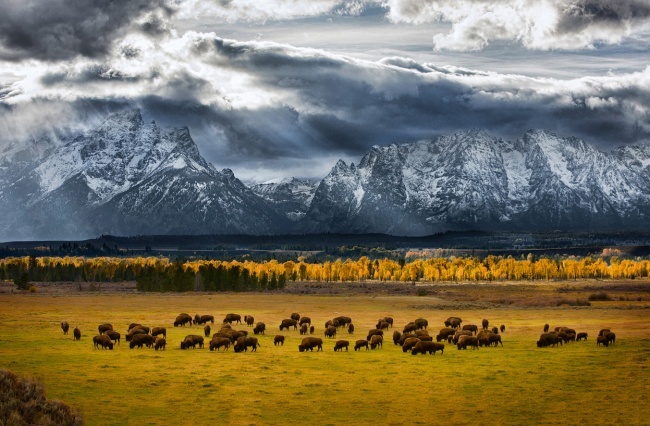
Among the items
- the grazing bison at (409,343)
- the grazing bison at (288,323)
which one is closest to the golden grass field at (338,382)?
the grazing bison at (409,343)

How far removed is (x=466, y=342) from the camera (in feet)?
233

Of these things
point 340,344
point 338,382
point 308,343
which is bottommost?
point 338,382

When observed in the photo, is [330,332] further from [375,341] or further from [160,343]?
[160,343]

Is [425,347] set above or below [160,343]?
above

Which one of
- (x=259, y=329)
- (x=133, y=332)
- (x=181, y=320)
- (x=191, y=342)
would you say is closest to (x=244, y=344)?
(x=191, y=342)

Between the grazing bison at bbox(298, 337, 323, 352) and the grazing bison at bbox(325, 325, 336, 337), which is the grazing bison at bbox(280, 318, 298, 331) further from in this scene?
the grazing bison at bbox(298, 337, 323, 352)

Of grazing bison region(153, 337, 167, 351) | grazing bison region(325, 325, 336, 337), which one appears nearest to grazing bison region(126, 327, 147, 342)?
grazing bison region(153, 337, 167, 351)

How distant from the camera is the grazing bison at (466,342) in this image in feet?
232

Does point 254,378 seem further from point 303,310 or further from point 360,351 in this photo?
point 303,310

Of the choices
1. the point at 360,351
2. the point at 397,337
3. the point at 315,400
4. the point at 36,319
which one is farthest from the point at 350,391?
the point at 36,319

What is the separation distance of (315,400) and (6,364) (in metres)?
22.2

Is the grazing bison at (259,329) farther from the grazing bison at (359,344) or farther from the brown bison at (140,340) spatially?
the brown bison at (140,340)

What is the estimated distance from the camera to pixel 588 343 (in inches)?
2940

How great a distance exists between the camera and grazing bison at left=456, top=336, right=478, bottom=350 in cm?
7072
